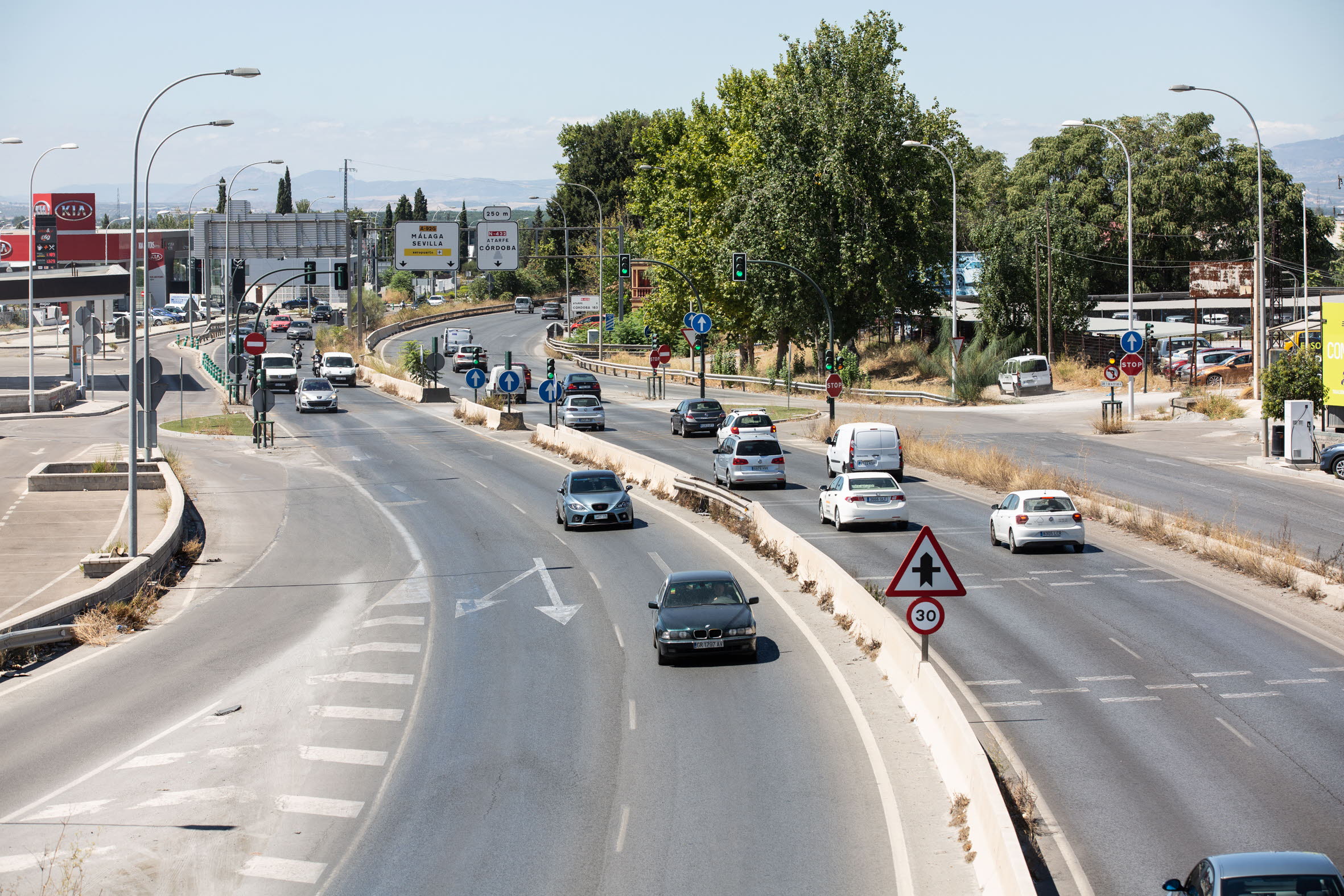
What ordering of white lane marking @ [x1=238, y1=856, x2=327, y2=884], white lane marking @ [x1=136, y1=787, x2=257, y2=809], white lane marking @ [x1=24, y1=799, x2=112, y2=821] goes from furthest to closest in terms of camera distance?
white lane marking @ [x1=136, y1=787, x2=257, y2=809]
white lane marking @ [x1=24, y1=799, x2=112, y2=821]
white lane marking @ [x1=238, y1=856, x2=327, y2=884]

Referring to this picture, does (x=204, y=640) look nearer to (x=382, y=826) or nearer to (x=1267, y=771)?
(x=382, y=826)

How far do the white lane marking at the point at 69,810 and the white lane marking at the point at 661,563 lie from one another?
564 inches

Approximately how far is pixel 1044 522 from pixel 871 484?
4982 millimetres

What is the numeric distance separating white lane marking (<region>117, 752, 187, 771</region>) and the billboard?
216ft

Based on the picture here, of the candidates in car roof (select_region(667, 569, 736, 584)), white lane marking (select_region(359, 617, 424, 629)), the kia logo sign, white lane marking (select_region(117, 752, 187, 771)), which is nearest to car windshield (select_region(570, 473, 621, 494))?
white lane marking (select_region(359, 617, 424, 629))

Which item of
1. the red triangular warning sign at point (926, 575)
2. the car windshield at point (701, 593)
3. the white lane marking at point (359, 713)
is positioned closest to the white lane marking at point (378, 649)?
the white lane marking at point (359, 713)

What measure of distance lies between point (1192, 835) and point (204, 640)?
17026mm

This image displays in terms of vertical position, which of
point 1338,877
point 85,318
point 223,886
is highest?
point 85,318

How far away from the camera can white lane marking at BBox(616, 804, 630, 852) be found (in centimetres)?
1271

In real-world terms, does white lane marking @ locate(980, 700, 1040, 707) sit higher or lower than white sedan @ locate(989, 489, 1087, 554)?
lower

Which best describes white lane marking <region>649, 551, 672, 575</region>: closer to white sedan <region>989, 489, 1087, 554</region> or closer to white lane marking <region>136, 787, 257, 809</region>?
white sedan <region>989, 489, 1087, 554</region>

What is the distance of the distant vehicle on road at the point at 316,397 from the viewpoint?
63.8 meters

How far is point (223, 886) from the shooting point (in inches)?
468

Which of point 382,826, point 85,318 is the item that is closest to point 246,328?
point 85,318
